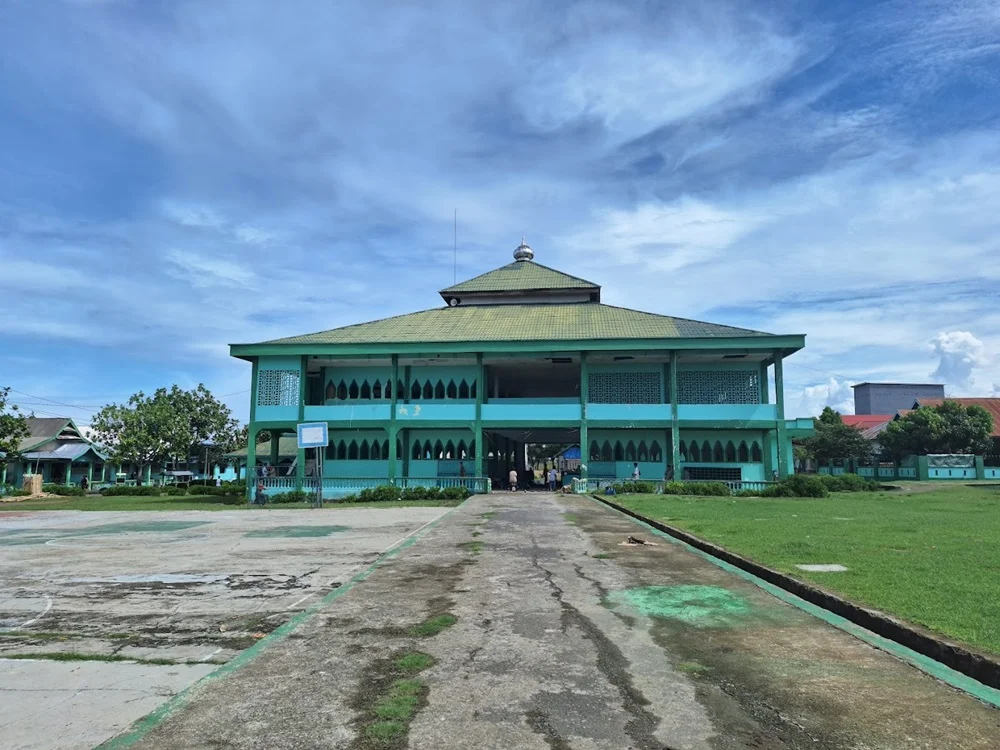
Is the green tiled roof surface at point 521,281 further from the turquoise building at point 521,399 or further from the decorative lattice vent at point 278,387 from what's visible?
the decorative lattice vent at point 278,387

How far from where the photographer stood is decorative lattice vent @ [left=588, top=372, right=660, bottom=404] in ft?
106

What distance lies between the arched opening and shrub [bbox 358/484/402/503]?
10.4m

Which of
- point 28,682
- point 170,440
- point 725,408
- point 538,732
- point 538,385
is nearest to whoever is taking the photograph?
point 538,732

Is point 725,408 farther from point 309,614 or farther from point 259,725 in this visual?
point 259,725

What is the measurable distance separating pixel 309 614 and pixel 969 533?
12.0 metres

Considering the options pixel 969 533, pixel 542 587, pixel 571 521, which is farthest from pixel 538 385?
pixel 542 587

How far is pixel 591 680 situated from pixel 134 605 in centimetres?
569

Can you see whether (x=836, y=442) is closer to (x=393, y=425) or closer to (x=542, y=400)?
(x=542, y=400)

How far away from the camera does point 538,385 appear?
4353 centimetres

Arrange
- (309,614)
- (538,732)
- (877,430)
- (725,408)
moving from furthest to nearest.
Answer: (877,430)
(725,408)
(309,614)
(538,732)

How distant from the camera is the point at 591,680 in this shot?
15.2ft

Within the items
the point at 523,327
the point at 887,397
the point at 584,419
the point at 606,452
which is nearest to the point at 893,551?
the point at 584,419

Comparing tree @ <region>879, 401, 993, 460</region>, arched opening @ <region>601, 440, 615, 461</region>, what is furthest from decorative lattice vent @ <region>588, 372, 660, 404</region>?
tree @ <region>879, 401, 993, 460</region>

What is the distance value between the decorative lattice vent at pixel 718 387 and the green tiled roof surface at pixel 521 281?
8454 millimetres
